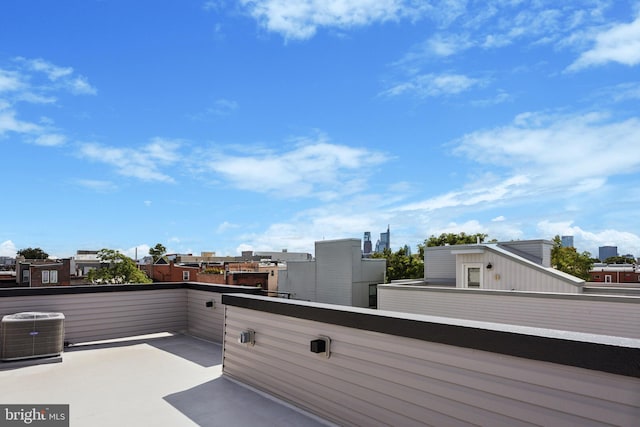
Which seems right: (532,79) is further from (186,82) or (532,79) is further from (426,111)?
(186,82)

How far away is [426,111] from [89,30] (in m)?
9.55

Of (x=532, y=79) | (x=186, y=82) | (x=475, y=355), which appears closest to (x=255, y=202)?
(x=186, y=82)

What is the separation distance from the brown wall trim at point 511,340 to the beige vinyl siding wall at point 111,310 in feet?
Result: 16.8

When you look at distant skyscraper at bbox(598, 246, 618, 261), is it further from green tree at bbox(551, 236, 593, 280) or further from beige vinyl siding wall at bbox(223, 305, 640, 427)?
beige vinyl siding wall at bbox(223, 305, 640, 427)

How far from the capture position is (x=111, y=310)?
6.99m

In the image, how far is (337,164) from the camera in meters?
17.9

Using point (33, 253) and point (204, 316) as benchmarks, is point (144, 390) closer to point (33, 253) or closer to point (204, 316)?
point (204, 316)

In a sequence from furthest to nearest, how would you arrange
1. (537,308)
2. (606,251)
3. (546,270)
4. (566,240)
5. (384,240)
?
1. (384,240)
2. (606,251)
3. (566,240)
4. (546,270)
5. (537,308)

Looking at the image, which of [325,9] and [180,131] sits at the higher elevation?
[325,9]

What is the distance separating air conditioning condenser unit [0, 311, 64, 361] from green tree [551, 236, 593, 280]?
24514 millimetres

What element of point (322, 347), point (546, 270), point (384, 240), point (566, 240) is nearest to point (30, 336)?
point (322, 347)

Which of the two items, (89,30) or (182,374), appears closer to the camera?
(182,374)

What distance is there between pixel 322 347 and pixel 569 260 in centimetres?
2568

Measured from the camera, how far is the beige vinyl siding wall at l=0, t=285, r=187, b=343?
21.2 feet
